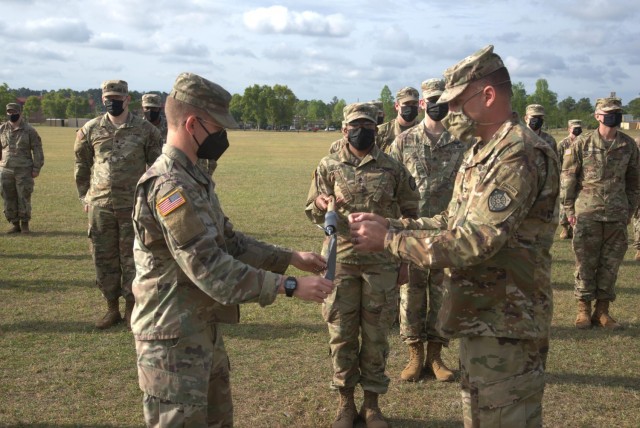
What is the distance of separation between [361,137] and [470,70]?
1959mm

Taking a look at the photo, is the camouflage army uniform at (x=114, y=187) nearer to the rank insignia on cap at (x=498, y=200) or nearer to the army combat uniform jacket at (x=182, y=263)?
the army combat uniform jacket at (x=182, y=263)

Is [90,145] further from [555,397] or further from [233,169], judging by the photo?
[233,169]

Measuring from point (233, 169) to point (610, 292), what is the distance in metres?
22.2

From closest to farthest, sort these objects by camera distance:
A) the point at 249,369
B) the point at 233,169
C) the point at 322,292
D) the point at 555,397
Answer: the point at 322,292
the point at 555,397
the point at 249,369
the point at 233,169

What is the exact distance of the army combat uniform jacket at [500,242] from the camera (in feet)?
10.2

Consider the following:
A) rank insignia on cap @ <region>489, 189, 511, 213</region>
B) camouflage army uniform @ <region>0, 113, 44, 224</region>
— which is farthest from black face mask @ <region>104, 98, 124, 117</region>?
camouflage army uniform @ <region>0, 113, 44, 224</region>

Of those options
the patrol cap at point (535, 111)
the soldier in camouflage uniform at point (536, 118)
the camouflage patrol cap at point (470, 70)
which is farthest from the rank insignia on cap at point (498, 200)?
the patrol cap at point (535, 111)

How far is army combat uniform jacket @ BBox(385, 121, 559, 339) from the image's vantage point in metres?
3.11

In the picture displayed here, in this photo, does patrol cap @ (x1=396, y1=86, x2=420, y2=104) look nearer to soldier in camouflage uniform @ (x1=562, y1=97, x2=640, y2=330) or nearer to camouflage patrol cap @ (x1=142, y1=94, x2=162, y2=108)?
soldier in camouflage uniform @ (x1=562, y1=97, x2=640, y2=330)

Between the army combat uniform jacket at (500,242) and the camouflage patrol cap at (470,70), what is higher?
the camouflage patrol cap at (470,70)

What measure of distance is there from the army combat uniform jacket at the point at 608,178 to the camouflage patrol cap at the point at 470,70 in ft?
16.6

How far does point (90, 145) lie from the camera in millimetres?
7469

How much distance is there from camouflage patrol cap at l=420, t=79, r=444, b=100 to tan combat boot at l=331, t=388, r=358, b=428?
11.3 feet

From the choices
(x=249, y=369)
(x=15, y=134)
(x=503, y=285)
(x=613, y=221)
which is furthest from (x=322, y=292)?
(x=15, y=134)
